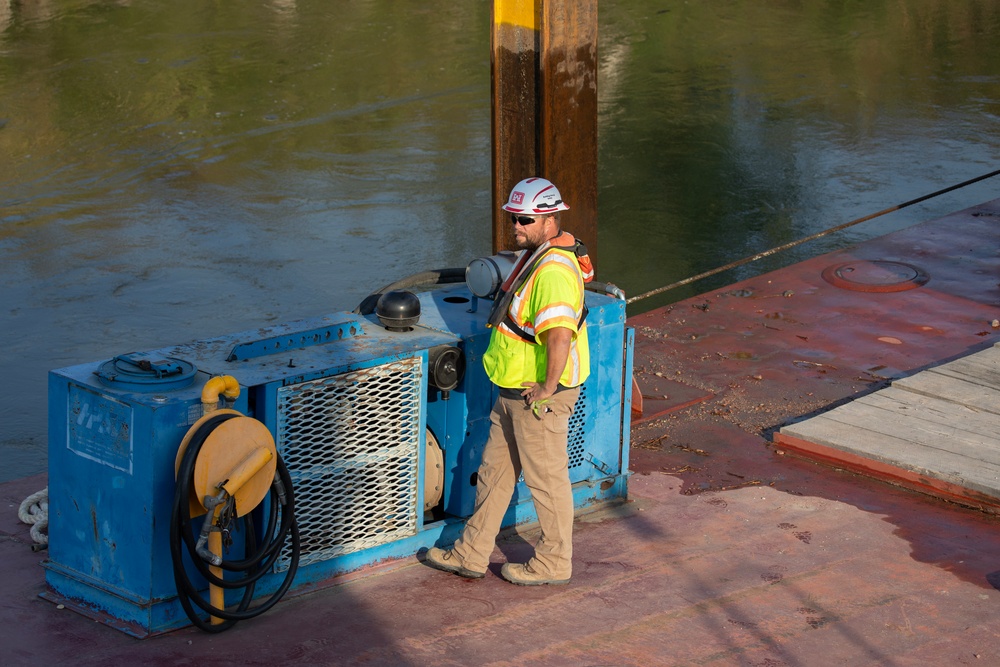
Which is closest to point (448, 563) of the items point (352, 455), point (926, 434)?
point (352, 455)

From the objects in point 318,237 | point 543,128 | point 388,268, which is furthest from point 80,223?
point 543,128

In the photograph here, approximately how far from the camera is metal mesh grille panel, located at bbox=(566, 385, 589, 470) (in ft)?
19.7

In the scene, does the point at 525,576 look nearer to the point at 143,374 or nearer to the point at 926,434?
the point at 143,374

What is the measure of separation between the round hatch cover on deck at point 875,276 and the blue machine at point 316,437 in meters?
4.37

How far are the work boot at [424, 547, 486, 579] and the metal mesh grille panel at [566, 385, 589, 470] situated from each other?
91 cm

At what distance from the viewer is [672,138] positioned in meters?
15.7

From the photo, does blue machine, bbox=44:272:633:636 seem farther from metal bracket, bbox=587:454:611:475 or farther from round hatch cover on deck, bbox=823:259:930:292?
round hatch cover on deck, bbox=823:259:930:292

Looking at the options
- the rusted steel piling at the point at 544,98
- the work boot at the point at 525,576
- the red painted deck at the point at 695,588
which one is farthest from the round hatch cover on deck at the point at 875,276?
the work boot at the point at 525,576

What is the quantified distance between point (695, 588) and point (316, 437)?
1795 mm

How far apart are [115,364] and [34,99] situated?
13.4 metres

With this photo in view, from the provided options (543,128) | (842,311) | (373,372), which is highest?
(543,128)

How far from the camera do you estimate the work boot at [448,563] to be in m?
5.34

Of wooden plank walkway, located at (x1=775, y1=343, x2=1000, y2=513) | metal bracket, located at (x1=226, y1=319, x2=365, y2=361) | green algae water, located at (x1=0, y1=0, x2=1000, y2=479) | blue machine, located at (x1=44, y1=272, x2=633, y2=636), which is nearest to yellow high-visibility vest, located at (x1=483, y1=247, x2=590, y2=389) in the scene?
blue machine, located at (x1=44, y1=272, x2=633, y2=636)

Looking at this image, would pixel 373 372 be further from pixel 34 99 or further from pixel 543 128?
pixel 34 99
